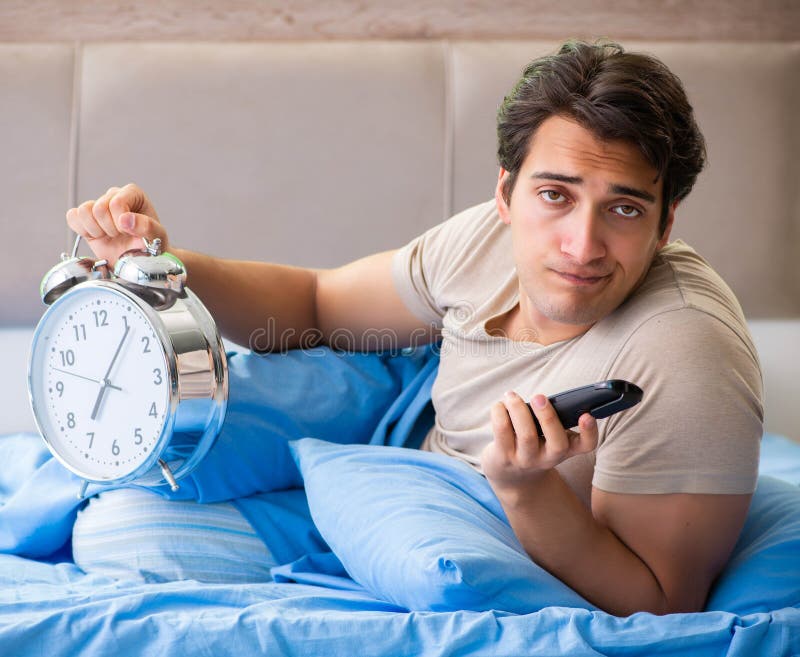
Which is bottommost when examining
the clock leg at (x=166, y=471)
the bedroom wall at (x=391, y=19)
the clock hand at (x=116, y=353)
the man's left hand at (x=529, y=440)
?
the clock leg at (x=166, y=471)

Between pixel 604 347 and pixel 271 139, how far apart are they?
46.2 inches

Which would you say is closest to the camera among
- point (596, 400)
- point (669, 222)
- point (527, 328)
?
point (596, 400)

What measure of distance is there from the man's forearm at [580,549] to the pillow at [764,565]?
0.08m

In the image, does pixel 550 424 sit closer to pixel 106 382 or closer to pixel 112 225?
pixel 106 382

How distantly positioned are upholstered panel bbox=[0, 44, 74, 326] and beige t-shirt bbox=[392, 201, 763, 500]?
1081 millimetres

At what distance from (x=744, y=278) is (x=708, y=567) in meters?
1.26

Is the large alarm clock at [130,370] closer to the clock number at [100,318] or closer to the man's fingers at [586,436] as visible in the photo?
the clock number at [100,318]

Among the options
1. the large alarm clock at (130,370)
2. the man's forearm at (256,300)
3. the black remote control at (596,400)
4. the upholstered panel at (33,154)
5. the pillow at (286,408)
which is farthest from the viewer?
the upholstered panel at (33,154)

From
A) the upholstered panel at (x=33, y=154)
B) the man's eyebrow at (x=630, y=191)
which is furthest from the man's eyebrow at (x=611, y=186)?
the upholstered panel at (x=33, y=154)

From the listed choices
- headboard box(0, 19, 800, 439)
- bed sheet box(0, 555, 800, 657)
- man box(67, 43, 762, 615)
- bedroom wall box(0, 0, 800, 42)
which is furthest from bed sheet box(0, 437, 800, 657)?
bedroom wall box(0, 0, 800, 42)

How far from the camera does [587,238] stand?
1.17 meters

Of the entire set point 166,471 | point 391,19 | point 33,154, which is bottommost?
point 166,471

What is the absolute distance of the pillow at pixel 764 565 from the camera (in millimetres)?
1078

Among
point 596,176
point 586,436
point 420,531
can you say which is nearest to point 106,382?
point 420,531
